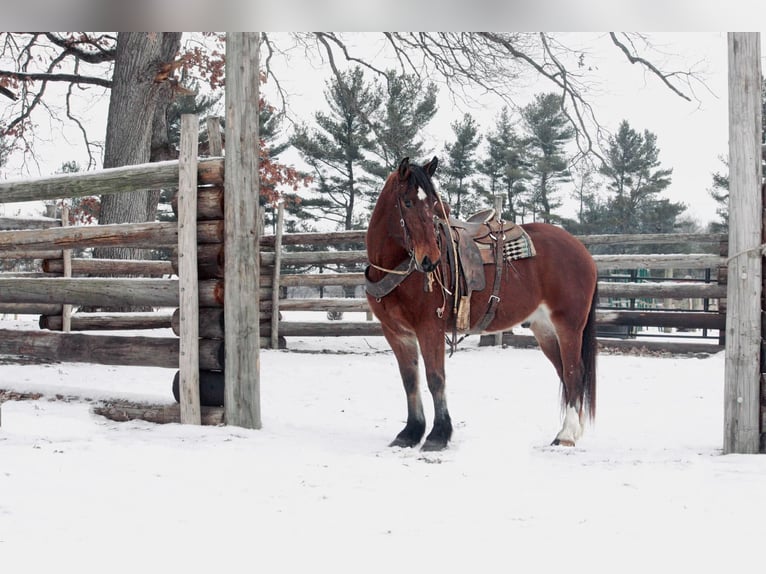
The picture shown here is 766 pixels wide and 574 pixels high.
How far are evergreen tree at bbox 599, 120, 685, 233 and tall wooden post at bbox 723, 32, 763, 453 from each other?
58.8 feet

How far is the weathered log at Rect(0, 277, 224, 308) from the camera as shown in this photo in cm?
461

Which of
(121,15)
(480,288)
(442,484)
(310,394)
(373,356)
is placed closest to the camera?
(121,15)

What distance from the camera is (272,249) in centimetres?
1049

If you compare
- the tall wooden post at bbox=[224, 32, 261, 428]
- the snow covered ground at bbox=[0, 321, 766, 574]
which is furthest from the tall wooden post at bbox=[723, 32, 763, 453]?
the tall wooden post at bbox=[224, 32, 261, 428]

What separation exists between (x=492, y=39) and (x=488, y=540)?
9319mm

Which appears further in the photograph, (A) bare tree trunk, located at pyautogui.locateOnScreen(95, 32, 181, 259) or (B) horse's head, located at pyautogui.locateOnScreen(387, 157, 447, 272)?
(A) bare tree trunk, located at pyautogui.locateOnScreen(95, 32, 181, 259)

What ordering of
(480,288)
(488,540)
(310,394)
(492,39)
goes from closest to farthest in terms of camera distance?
1. (488,540)
2. (480,288)
3. (310,394)
4. (492,39)

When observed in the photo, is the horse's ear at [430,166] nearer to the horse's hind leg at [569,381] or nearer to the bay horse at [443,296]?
the bay horse at [443,296]

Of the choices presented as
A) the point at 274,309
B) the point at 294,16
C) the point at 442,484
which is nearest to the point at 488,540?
the point at 442,484

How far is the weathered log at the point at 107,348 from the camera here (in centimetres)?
460

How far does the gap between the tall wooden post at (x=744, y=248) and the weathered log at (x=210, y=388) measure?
10.1 feet

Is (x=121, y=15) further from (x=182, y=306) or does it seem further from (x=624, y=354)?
(x=624, y=354)

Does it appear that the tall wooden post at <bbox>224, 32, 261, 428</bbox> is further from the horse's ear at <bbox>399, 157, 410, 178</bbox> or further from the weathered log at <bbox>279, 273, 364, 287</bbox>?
the weathered log at <bbox>279, 273, 364, 287</bbox>

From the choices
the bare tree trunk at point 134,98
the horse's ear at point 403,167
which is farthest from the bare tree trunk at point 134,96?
the horse's ear at point 403,167
